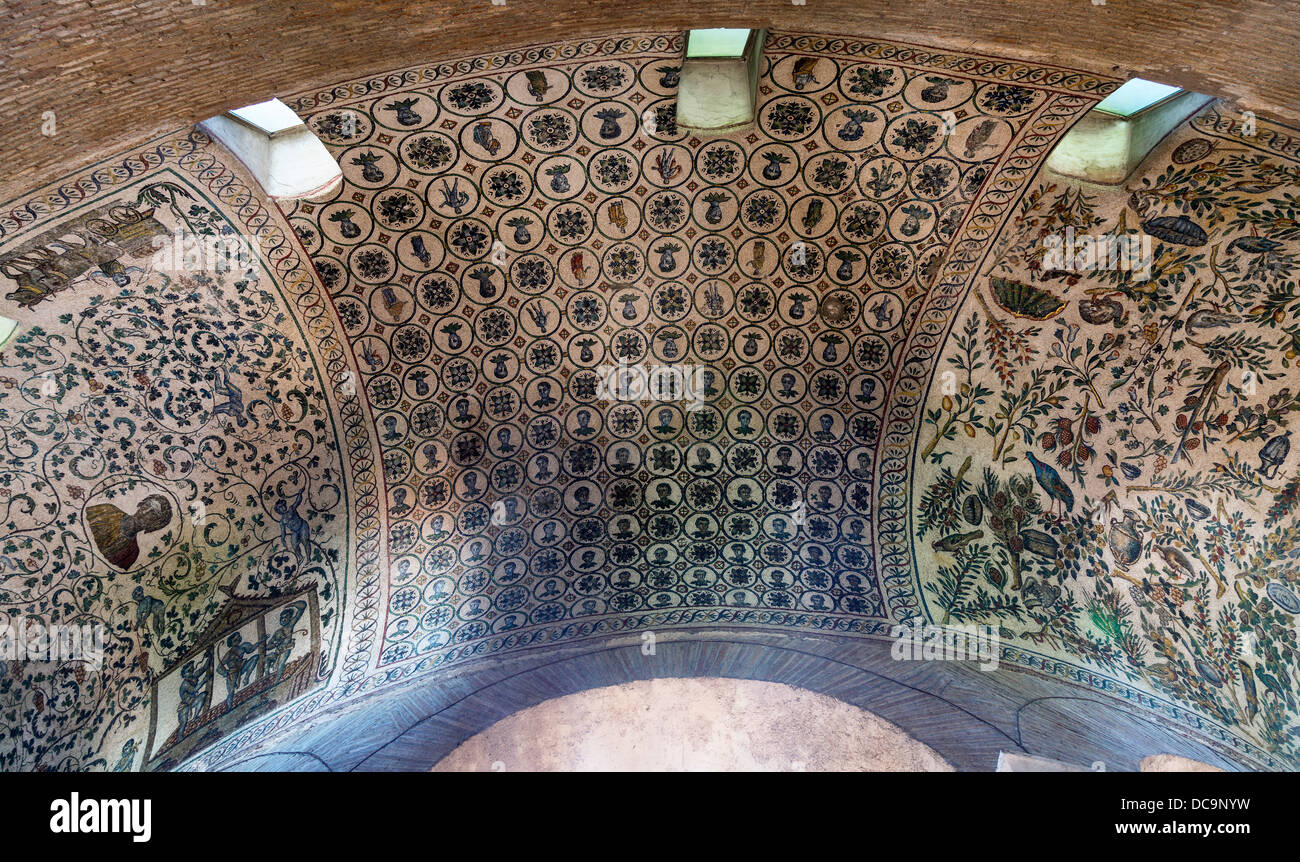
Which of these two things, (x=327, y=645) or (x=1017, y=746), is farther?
(x=327, y=645)

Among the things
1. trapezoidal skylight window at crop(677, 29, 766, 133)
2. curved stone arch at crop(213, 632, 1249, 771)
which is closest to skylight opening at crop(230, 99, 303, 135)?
trapezoidal skylight window at crop(677, 29, 766, 133)

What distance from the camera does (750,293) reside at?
21.5ft

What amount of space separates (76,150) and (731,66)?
384 cm

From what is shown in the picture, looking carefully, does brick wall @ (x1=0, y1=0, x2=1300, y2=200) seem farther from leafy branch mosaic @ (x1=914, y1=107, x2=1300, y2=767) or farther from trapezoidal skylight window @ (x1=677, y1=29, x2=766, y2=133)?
trapezoidal skylight window @ (x1=677, y1=29, x2=766, y2=133)

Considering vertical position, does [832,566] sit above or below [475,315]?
below

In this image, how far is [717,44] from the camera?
555 centimetres

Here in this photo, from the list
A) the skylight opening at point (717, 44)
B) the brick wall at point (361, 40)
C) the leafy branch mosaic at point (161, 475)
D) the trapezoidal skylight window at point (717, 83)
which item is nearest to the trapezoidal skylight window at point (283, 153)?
the leafy branch mosaic at point (161, 475)

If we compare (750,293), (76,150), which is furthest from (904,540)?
(76,150)

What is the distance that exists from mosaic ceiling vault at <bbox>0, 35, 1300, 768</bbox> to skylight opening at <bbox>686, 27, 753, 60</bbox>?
0.41 meters

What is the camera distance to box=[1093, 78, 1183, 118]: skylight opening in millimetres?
5168

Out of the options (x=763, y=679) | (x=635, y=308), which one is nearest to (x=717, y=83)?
(x=635, y=308)

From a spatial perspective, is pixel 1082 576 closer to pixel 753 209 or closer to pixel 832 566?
pixel 832 566

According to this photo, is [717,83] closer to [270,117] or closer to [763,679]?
[270,117]

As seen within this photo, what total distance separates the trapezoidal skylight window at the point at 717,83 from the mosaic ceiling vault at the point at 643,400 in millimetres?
139
